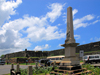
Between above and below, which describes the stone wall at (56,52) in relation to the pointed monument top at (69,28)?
below

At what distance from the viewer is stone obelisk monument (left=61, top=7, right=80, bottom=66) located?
308 inches

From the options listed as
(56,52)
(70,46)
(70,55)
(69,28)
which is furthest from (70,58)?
(56,52)

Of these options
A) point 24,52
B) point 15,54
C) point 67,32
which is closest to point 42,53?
point 24,52

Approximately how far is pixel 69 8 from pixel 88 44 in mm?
A: 21416

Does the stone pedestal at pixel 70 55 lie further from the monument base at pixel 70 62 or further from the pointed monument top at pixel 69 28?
the pointed monument top at pixel 69 28

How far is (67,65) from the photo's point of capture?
7.72 metres

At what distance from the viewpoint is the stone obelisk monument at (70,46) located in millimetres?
7830

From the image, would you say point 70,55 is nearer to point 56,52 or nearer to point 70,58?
point 70,58

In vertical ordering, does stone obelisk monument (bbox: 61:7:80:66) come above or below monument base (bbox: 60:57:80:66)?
above

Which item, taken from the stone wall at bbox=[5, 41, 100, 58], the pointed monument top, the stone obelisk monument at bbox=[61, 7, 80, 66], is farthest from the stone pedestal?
the stone wall at bbox=[5, 41, 100, 58]

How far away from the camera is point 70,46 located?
8.09m

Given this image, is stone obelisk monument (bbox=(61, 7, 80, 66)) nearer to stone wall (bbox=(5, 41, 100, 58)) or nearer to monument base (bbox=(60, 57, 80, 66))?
monument base (bbox=(60, 57, 80, 66))

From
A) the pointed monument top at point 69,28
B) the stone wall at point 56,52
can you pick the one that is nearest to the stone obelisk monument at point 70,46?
the pointed monument top at point 69,28

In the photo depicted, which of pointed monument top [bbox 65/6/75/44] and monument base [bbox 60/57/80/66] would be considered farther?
pointed monument top [bbox 65/6/75/44]
